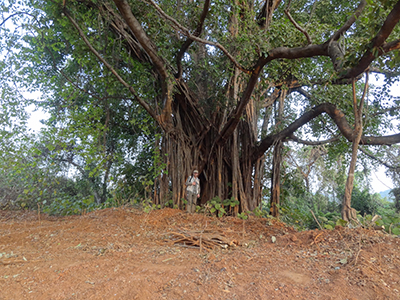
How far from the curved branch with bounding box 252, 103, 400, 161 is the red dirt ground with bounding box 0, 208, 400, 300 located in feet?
6.72

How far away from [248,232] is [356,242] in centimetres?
164

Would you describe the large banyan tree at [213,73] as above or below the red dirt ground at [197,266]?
above

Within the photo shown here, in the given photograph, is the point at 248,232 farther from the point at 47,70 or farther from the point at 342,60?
the point at 47,70

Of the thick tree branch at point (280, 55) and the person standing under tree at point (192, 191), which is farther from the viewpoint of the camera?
the person standing under tree at point (192, 191)

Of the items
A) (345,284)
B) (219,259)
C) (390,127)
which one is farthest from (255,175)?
(345,284)

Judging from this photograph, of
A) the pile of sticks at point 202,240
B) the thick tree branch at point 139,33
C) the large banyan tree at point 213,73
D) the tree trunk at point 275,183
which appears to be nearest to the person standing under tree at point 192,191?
the large banyan tree at point 213,73

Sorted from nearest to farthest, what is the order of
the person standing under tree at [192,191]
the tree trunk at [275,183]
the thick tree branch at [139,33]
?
the thick tree branch at [139,33], the person standing under tree at [192,191], the tree trunk at [275,183]

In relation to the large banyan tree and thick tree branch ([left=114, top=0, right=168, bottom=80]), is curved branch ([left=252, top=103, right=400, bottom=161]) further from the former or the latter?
thick tree branch ([left=114, top=0, right=168, bottom=80])

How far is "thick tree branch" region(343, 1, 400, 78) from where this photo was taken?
2865 mm

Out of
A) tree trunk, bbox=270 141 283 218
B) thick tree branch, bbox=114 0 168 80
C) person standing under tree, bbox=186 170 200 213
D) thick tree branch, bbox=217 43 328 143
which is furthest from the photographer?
tree trunk, bbox=270 141 283 218

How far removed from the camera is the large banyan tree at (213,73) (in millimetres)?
4980

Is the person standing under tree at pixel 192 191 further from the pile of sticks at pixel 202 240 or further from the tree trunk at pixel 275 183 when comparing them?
the tree trunk at pixel 275 183

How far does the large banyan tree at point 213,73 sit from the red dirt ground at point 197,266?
2176mm

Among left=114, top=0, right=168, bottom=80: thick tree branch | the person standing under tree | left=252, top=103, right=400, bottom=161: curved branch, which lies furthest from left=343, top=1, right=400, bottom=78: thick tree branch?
the person standing under tree
